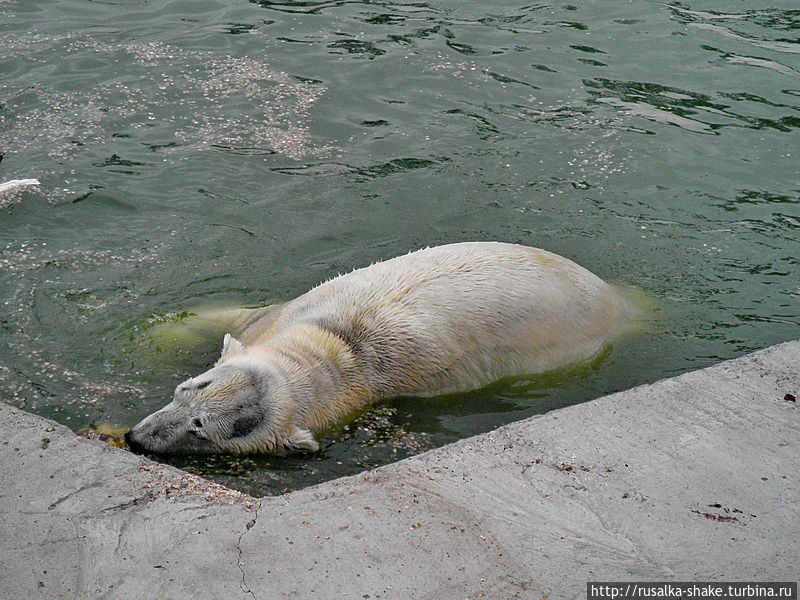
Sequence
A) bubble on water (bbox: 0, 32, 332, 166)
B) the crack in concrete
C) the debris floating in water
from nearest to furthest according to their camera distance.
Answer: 1. the crack in concrete
2. the debris floating in water
3. bubble on water (bbox: 0, 32, 332, 166)

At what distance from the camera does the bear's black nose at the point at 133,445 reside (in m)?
5.10

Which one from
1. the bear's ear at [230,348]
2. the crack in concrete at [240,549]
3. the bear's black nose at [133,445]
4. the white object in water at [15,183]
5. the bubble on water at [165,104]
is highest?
the bubble on water at [165,104]

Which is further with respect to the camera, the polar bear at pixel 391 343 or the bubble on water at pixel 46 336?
the bubble on water at pixel 46 336

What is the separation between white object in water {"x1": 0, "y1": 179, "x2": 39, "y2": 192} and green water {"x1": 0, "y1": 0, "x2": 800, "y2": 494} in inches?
3.2

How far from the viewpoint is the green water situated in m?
6.12

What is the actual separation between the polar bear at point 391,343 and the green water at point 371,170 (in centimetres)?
15

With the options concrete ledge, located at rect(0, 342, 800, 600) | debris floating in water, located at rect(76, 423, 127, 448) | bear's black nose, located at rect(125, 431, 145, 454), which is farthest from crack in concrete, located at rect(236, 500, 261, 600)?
debris floating in water, located at rect(76, 423, 127, 448)

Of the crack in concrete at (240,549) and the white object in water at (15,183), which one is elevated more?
the white object in water at (15,183)

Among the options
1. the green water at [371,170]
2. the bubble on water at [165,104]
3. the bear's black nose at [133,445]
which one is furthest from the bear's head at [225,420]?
the bubble on water at [165,104]

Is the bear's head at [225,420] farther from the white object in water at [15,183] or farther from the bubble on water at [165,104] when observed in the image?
the bubble on water at [165,104]

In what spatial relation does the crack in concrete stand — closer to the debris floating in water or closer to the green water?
the green water

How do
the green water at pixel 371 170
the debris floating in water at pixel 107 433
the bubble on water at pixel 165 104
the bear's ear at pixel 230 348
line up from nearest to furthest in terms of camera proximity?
the debris floating in water at pixel 107 433 < the bear's ear at pixel 230 348 < the green water at pixel 371 170 < the bubble on water at pixel 165 104

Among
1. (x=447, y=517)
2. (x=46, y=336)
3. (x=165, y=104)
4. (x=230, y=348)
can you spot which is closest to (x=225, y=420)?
(x=230, y=348)

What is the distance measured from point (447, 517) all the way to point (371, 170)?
495cm
